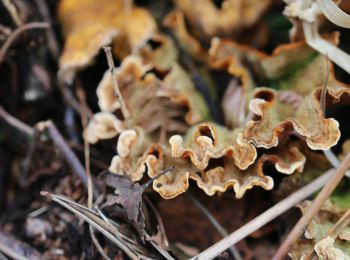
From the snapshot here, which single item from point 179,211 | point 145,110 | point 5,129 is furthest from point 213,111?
point 5,129

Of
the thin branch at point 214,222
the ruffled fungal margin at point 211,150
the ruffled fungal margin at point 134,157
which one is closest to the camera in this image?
the ruffled fungal margin at point 211,150

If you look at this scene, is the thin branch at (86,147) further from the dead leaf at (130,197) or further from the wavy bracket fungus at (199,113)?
A: the dead leaf at (130,197)

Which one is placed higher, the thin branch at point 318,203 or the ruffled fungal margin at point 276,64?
the ruffled fungal margin at point 276,64

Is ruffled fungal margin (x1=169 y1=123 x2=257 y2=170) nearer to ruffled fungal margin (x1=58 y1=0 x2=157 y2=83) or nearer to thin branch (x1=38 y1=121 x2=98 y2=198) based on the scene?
thin branch (x1=38 y1=121 x2=98 y2=198)

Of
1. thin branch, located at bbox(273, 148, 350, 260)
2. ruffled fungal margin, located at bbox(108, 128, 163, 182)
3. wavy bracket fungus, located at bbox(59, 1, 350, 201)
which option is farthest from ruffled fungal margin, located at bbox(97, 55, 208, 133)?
thin branch, located at bbox(273, 148, 350, 260)

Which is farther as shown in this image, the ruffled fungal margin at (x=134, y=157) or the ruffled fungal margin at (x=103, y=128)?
the ruffled fungal margin at (x=103, y=128)

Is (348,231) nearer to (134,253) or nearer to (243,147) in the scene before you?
(243,147)

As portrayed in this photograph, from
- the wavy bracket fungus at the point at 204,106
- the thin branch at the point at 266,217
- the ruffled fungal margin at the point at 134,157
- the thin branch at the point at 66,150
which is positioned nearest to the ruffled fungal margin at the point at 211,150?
the wavy bracket fungus at the point at 204,106

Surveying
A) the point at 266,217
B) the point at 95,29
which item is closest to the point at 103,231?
the point at 266,217

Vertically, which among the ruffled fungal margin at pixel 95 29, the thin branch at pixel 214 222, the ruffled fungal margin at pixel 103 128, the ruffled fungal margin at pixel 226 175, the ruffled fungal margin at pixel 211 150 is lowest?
the thin branch at pixel 214 222
